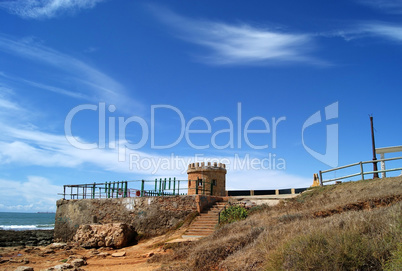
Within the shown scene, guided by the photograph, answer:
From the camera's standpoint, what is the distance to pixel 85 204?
779 inches

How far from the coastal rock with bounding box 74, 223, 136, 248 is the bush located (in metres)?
5.01

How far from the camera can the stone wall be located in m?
16.5

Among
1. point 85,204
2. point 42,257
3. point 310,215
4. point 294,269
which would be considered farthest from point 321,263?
point 85,204

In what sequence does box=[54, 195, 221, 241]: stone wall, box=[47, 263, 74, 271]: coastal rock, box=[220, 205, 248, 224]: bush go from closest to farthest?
box=[47, 263, 74, 271]: coastal rock
box=[220, 205, 248, 224]: bush
box=[54, 195, 221, 241]: stone wall

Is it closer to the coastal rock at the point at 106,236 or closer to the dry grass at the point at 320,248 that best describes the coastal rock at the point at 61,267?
the dry grass at the point at 320,248

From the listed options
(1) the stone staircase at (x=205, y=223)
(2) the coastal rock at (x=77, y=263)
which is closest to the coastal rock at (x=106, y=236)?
(1) the stone staircase at (x=205, y=223)

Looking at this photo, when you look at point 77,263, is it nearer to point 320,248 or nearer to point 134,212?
point 134,212

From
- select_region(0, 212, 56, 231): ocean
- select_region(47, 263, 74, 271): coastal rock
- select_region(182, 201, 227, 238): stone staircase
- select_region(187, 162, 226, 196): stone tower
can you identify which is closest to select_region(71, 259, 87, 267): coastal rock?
select_region(47, 263, 74, 271): coastal rock

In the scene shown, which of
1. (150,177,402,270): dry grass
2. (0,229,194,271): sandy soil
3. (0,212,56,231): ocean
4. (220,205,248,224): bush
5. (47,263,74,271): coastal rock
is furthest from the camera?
(0,212,56,231): ocean

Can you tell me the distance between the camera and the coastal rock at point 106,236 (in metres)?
15.3

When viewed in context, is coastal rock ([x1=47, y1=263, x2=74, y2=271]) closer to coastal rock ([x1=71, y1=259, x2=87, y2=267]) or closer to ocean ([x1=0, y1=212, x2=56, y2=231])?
coastal rock ([x1=71, y1=259, x2=87, y2=267])

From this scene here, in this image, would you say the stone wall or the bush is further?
the stone wall

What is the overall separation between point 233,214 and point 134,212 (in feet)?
20.3

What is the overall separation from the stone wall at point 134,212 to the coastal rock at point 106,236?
113 centimetres
